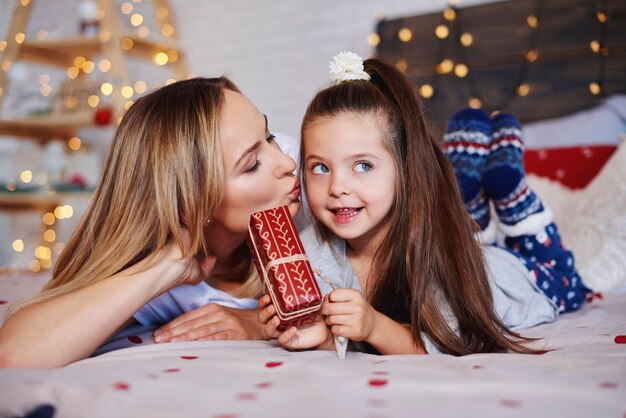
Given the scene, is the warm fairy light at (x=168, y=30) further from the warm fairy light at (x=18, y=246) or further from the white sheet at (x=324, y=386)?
the white sheet at (x=324, y=386)

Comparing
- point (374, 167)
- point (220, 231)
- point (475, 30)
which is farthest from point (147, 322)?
point (475, 30)

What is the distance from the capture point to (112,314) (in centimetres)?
99

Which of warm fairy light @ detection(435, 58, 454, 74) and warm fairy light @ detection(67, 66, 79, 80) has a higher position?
warm fairy light @ detection(67, 66, 79, 80)

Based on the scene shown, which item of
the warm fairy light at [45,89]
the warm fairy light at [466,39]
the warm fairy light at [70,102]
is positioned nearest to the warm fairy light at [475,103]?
the warm fairy light at [466,39]

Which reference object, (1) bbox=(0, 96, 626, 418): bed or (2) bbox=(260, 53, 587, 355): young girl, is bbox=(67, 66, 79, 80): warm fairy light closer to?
(2) bbox=(260, 53, 587, 355): young girl

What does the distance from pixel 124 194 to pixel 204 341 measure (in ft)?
1.01

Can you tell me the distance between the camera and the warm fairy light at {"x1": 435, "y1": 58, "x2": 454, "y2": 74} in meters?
2.64

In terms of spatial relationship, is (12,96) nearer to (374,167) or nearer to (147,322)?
(147,322)

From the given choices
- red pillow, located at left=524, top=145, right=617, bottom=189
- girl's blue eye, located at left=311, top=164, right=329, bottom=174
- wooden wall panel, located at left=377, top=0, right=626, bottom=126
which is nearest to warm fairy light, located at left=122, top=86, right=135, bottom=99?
wooden wall panel, located at left=377, top=0, right=626, bottom=126

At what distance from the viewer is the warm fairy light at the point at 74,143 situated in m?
3.86

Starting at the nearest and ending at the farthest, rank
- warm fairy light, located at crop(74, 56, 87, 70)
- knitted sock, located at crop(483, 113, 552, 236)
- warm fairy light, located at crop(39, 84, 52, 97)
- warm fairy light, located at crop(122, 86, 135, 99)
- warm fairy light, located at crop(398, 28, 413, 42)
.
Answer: knitted sock, located at crop(483, 113, 552, 236), warm fairy light, located at crop(398, 28, 413, 42), warm fairy light, located at crop(122, 86, 135, 99), warm fairy light, located at crop(74, 56, 87, 70), warm fairy light, located at crop(39, 84, 52, 97)

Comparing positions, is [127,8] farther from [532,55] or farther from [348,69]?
[348,69]

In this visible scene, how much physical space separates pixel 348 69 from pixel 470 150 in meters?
0.55

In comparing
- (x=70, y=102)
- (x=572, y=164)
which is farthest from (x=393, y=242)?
(x=70, y=102)
